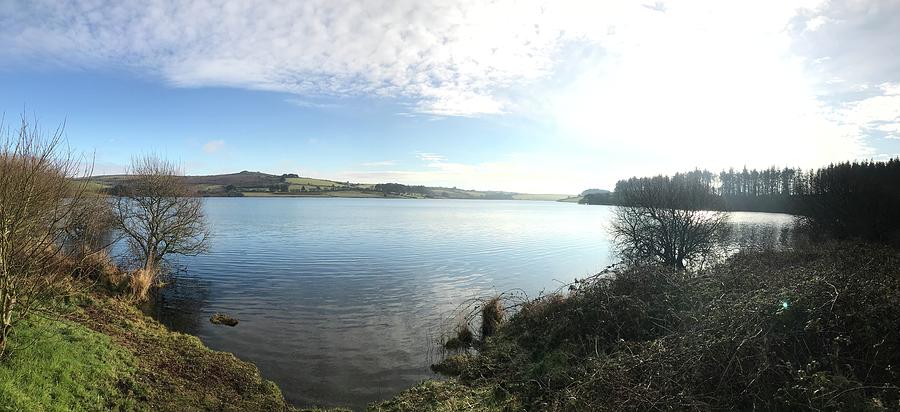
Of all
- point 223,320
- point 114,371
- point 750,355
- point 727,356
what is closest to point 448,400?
point 727,356

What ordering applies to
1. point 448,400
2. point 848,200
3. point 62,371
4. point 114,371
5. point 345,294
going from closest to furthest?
point 62,371
point 114,371
point 448,400
point 345,294
point 848,200

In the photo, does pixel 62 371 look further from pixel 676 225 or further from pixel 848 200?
pixel 848 200

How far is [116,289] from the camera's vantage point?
821 inches

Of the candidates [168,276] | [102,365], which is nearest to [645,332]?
[102,365]

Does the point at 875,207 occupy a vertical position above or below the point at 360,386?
above

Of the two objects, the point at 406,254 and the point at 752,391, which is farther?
the point at 406,254

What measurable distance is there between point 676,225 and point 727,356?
2546 centimetres

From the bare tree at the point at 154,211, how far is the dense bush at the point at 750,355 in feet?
71.0

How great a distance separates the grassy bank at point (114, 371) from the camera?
26.6 ft

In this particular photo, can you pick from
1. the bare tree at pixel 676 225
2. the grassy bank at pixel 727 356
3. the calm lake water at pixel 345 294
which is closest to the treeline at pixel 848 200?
the bare tree at pixel 676 225

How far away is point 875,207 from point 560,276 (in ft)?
92.6

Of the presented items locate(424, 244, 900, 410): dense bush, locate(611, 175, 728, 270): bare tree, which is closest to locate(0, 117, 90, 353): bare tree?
locate(424, 244, 900, 410): dense bush

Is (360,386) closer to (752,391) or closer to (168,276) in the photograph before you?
(752,391)

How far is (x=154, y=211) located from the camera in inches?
997
